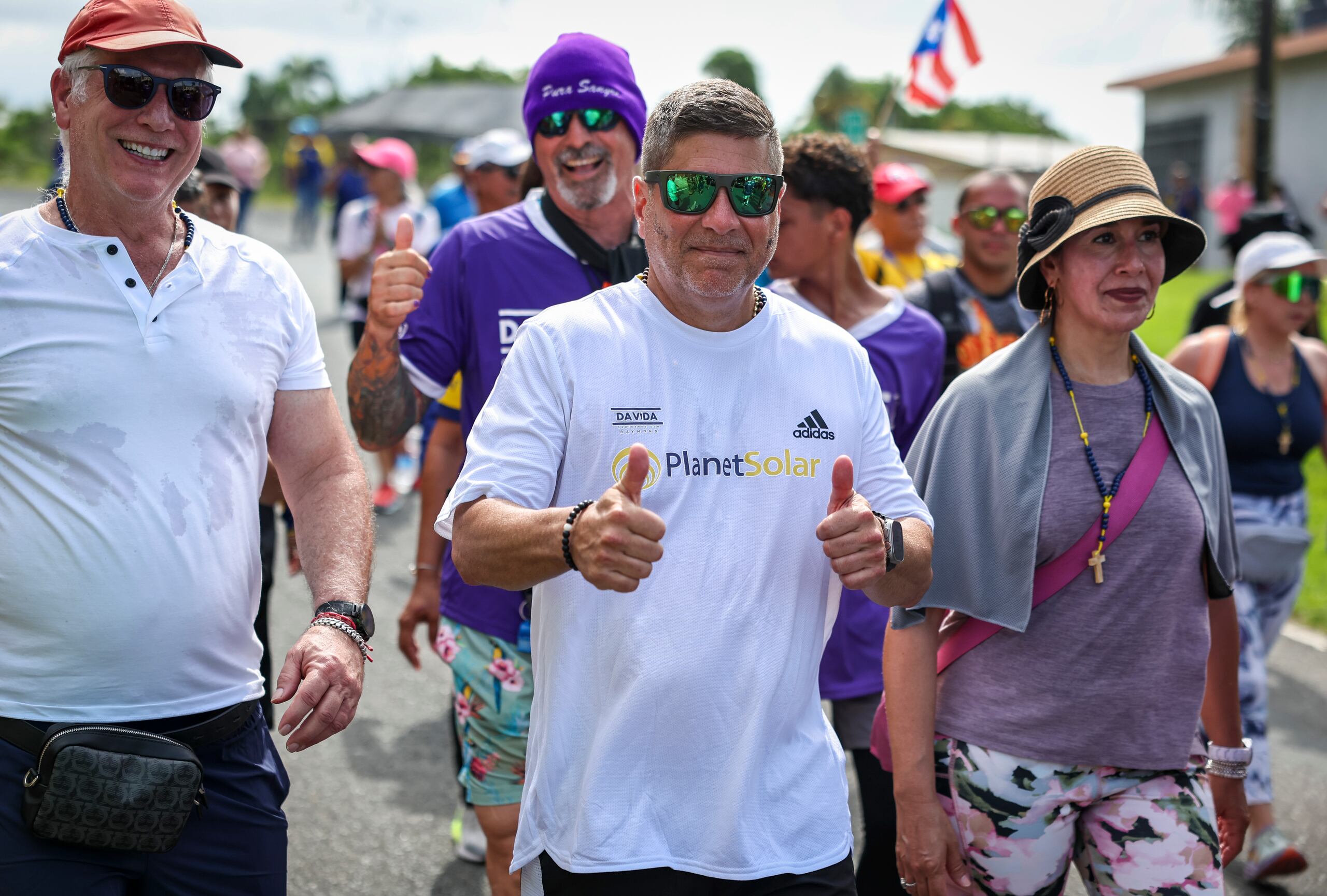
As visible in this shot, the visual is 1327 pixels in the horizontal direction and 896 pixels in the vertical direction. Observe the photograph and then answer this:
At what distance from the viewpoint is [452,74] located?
274 ft

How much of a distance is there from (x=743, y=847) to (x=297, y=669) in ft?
2.97

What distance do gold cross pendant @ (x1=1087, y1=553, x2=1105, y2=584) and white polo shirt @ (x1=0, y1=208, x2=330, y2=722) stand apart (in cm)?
184

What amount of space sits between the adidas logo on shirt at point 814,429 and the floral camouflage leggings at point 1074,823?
0.95 meters

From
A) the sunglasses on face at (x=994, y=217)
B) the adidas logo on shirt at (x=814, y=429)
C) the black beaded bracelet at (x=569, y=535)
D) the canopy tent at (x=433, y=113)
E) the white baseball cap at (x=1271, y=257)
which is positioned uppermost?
the canopy tent at (x=433, y=113)

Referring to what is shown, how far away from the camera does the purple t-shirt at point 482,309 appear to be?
3.73m

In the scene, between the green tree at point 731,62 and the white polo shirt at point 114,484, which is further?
the green tree at point 731,62

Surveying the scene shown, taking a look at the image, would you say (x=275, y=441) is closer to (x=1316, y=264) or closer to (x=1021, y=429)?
(x=1021, y=429)

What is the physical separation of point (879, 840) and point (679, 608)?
168 centimetres

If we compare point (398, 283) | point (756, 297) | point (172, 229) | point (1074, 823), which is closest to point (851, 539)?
point (756, 297)

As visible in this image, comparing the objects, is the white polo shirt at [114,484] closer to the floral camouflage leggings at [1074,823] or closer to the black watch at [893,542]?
the black watch at [893,542]

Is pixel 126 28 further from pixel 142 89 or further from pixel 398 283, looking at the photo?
pixel 398 283

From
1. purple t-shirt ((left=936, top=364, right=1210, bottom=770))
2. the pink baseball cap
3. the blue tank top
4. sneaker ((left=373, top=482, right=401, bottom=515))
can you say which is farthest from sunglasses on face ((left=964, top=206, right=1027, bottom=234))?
the pink baseball cap

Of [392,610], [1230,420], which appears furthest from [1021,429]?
[392,610]

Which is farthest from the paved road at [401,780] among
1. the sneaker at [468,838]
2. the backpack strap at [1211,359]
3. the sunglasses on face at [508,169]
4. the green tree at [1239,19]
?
the green tree at [1239,19]
